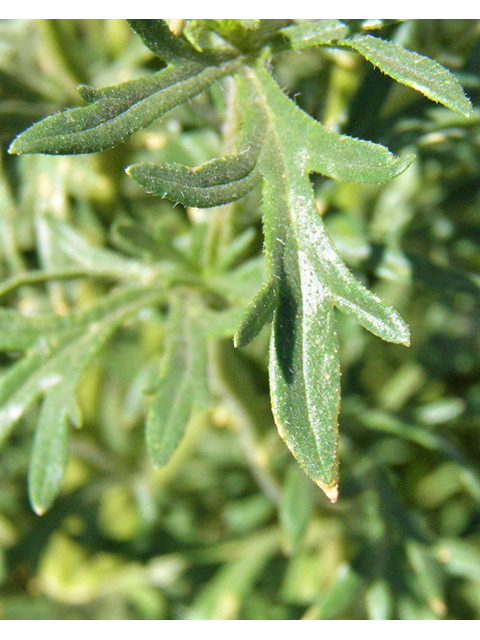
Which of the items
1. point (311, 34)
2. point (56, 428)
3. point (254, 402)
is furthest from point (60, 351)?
point (311, 34)

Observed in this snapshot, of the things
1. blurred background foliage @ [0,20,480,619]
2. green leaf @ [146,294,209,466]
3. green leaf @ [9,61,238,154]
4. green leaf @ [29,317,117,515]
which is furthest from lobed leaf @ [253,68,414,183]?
green leaf @ [29,317,117,515]

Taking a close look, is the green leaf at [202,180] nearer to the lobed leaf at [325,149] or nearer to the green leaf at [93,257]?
the lobed leaf at [325,149]

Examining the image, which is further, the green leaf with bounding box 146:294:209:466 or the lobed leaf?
the green leaf with bounding box 146:294:209:466

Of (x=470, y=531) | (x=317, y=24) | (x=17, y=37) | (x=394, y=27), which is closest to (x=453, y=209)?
(x=394, y=27)

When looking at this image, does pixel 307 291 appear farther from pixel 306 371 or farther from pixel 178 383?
pixel 178 383

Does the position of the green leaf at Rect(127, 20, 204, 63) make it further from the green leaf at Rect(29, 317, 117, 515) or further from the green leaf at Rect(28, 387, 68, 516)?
the green leaf at Rect(28, 387, 68, 516)

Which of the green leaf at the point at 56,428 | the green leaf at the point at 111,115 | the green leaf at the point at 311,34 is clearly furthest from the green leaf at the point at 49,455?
the green leaf at the point at 311,34

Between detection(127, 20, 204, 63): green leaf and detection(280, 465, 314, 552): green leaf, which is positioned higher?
detection(127, 20, 204, 63): green leaf
